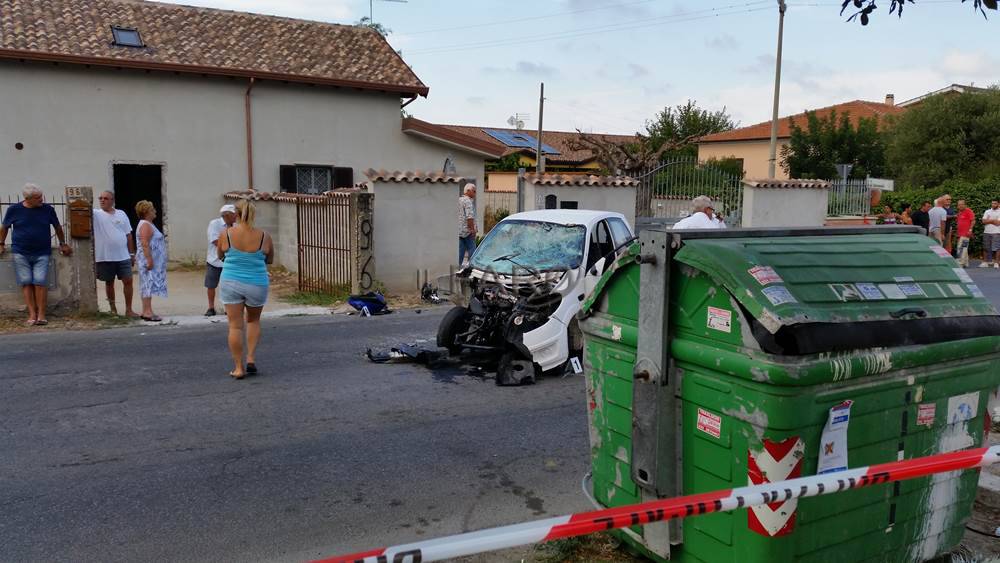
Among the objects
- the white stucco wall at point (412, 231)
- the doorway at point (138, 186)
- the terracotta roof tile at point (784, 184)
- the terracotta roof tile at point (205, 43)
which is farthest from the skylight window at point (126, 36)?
the terracotta roof tile at point (784, 184)

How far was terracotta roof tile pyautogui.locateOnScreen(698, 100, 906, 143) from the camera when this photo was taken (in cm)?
4462

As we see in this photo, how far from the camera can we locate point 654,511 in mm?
2748

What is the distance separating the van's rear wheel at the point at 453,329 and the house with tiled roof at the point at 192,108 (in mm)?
10971

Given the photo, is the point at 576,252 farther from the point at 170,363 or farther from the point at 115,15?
the point at 115,15

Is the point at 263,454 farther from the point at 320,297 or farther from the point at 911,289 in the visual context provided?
the point at 320,297

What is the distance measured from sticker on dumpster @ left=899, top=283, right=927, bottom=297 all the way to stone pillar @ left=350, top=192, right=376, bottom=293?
999cm

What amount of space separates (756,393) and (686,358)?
0.39m

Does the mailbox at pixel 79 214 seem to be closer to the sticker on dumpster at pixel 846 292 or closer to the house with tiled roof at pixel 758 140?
the sticker on dumpster at pixel 846 292

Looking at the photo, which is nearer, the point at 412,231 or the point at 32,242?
the point at 32,242

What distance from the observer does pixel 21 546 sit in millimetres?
4160

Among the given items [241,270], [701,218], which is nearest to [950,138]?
[701,218]

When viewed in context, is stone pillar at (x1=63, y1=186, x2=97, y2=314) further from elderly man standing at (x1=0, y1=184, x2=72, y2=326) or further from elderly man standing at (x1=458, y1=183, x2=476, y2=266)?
elderly man standing at (x1=458, y1=183, x2=476, y2=266)

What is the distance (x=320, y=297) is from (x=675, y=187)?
31.0ft

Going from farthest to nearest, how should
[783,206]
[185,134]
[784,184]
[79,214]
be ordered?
[783,206] → [784,184] → [185,134] → [79,214]
